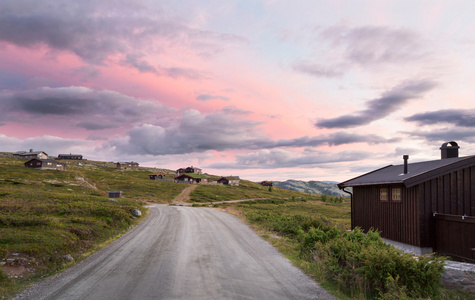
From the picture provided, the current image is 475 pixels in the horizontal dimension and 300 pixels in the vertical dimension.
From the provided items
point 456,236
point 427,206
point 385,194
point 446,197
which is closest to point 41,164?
point 385,194

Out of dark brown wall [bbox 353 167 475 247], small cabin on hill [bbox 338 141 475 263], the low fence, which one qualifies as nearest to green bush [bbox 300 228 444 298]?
the low fence

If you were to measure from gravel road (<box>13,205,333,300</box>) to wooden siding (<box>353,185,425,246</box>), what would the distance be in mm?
8020

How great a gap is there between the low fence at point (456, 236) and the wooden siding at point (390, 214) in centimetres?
91

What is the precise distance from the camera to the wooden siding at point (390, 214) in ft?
49.8

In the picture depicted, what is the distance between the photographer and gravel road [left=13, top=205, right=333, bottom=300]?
7574 millimetres

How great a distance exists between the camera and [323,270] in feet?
30.6

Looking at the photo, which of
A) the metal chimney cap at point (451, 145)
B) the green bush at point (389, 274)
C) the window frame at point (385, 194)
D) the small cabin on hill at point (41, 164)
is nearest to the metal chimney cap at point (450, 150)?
the metal chimney cap at point (451, 145)

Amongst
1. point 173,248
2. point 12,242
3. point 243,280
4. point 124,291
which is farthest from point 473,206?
point 12,242

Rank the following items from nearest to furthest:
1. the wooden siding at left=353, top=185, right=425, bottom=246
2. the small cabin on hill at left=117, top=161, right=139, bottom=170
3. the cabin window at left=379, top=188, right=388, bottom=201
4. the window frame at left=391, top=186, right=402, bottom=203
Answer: the wooden siding at left=353, top=185, right=425, bottom=246, the window frame at left=391, top=186, right=402, bottom=203, the cabin window at left=379, top=188, right=388, bottom=201, the small cabin on hill at left=117, top=161, right=139, bottom=170

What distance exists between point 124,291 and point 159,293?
104 centimetres

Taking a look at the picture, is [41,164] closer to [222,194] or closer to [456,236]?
[222,194]

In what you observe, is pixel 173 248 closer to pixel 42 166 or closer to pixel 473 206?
pixel 473 206

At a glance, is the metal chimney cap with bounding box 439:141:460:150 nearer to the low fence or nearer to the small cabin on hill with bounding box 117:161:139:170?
the low fence

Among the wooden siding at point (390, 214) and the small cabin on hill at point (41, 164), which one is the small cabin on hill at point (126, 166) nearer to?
the small cabin on hill at point (41, 164)
